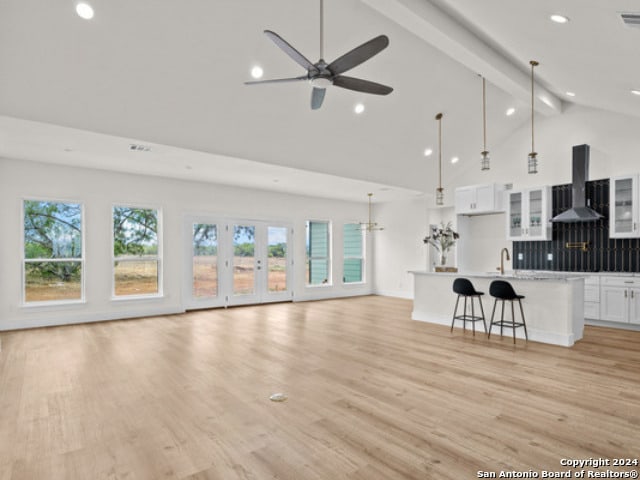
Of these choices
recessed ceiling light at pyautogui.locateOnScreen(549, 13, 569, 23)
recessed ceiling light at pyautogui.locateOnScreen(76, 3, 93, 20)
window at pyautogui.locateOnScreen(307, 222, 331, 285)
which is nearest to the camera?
recessed ceiling light at pyautogui.locateOnScreen(549, 13, 569, 23)

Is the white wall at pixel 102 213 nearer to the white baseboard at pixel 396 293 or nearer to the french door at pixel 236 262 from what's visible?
the french door at pixel 236 262

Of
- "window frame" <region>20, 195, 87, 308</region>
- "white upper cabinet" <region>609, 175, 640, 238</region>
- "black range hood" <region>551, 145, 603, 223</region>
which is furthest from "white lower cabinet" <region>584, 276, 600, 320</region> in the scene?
"window frame" <region>20, 195, 87, 308</region>

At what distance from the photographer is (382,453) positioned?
2.52 m

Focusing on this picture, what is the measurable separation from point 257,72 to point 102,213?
14.4 ft

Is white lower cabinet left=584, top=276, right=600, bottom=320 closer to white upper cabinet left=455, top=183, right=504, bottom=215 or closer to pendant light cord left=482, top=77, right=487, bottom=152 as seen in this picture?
white upper cabinet left=455, top=183, right=504, bottom=215

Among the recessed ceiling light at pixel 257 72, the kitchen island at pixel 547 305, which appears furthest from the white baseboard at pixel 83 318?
the kitchen island at pixel 547 305

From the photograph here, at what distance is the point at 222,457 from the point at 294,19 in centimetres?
426

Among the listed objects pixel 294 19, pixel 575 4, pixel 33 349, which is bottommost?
pixel 33 349

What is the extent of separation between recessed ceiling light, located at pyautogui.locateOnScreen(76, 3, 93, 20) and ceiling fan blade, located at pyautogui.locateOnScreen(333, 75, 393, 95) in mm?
2352

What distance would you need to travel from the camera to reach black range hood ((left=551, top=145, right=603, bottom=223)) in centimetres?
681

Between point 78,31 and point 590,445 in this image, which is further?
point 78,31

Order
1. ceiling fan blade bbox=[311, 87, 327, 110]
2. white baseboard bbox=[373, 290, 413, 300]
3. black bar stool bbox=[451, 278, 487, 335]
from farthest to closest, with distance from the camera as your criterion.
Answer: white baseboard bbox=[373, 290, 413, 300] → black bar stool bbox=[451, 278, 487, 335] → ceiling fan blade bbox=[311, 87, 327, 110]

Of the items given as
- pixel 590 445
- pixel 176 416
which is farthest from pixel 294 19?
pixel 590 445

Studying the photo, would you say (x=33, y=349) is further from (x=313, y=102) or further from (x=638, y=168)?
(x=638, y=168)
